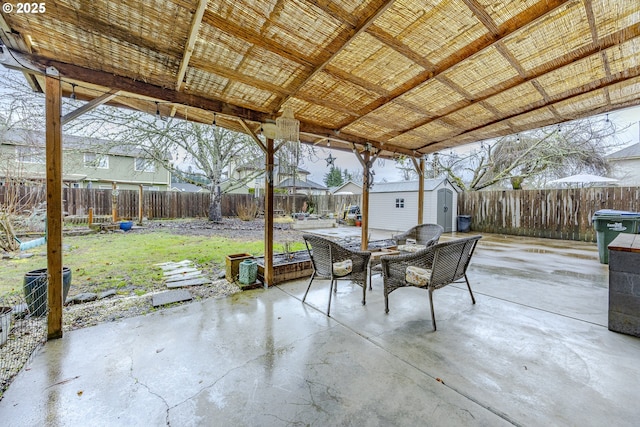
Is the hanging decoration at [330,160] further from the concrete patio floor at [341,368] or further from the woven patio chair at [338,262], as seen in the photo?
the concrete patio floor at [341,368]

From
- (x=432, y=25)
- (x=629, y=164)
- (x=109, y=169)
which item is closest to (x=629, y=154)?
(x=629, y=164)

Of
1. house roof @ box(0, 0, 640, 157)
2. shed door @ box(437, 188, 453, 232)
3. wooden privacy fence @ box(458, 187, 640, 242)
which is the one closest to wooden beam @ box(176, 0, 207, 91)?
house roof @ box(0, 0, 640, 157)

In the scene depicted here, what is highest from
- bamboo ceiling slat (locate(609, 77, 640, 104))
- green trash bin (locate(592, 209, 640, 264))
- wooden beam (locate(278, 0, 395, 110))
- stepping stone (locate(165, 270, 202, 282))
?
bamboo ceiling slat (locate(609, 77, 640, 104))

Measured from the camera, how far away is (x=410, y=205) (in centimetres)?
1093

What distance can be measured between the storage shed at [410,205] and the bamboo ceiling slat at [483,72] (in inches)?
299

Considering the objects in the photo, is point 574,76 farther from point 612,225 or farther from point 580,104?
point 612,225

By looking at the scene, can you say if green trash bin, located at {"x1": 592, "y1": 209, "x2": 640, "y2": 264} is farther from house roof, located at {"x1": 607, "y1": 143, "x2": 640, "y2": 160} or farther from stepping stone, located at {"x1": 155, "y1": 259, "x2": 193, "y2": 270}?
house roof, located at {"x1": 607, "y1": 143, "x2": 640, "y2": 160}

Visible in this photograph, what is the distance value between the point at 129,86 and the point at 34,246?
6933 millimetres

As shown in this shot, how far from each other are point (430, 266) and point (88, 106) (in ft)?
12.6

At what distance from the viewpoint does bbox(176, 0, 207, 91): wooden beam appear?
5.80 feet

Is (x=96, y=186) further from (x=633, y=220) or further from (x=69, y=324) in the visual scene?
(x=633, y=220)

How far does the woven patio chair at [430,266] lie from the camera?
2.74 m

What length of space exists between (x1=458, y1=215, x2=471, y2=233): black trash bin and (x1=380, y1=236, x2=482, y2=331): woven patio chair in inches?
339

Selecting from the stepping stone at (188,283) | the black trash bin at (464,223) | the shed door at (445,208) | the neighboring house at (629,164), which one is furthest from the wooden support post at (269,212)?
the neighboring house at (629,164)
